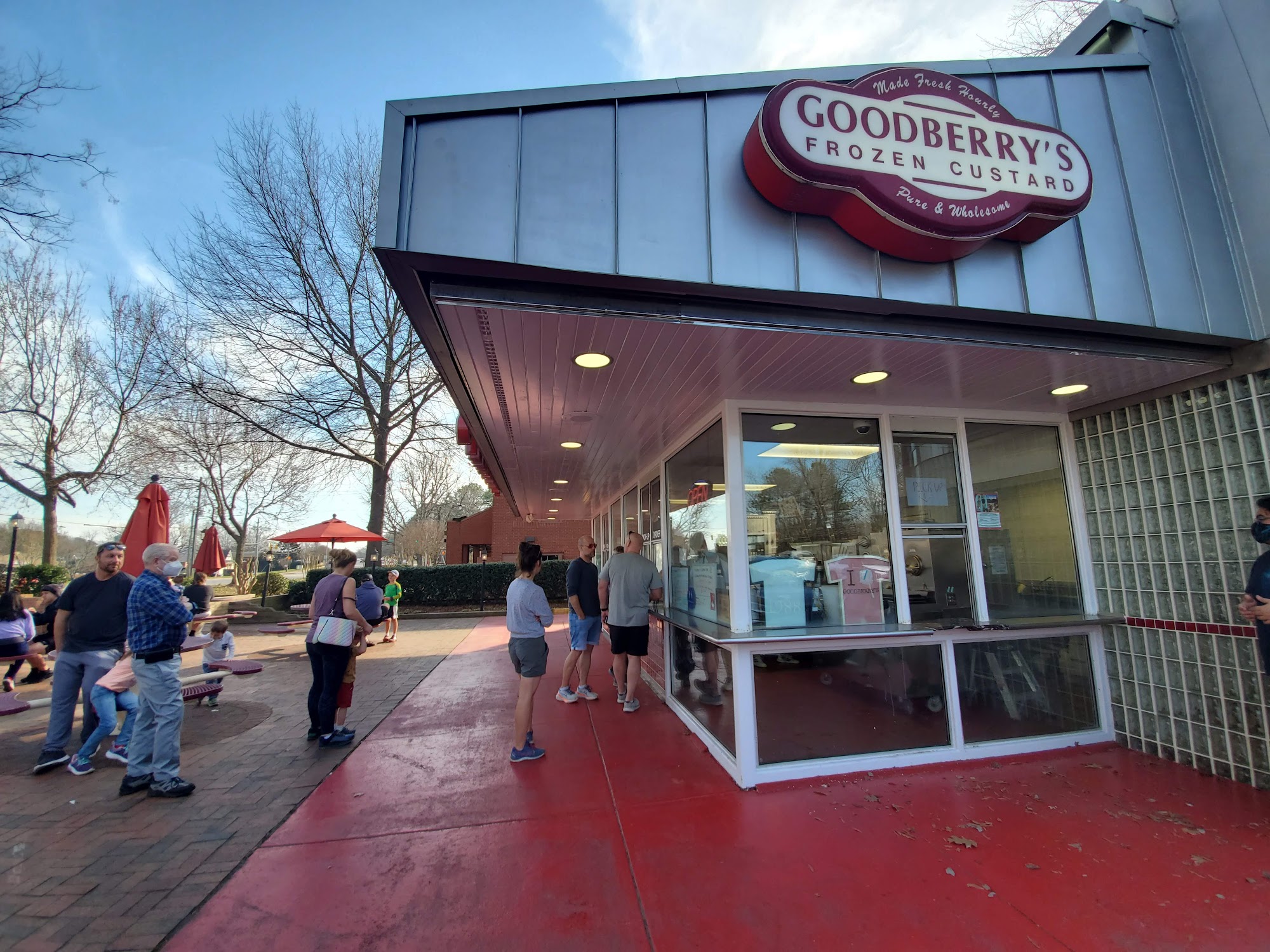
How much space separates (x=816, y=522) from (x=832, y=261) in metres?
2.11

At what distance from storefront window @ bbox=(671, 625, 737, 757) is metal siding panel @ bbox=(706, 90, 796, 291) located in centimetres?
260

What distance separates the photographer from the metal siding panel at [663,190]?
2594mm

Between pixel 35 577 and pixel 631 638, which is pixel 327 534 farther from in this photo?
pixel 35 577

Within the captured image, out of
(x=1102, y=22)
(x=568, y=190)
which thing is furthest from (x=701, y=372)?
(x=1102, y=22)

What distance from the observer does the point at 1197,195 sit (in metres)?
3.54

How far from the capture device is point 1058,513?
4.54 m

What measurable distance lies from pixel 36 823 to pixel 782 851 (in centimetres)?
415

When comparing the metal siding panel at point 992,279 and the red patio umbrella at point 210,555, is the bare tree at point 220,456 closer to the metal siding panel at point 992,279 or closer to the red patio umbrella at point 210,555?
the red patio umbrella at point 210,555

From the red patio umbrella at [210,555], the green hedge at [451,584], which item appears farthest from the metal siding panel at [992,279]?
the green hedge at [451,584]

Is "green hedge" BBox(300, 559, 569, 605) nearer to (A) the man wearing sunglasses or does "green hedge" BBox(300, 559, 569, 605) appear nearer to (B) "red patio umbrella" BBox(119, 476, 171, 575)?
(B) "red patio umbrella" BBox(119, 476, 171, 575)

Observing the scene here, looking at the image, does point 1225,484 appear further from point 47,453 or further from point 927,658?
point 47,453

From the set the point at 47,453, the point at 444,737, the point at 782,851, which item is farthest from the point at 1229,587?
the point at 47,453

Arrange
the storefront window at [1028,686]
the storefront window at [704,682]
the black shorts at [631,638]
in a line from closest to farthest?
the storefront window at [704,682], the storefront window at [1028,686], the black shorts at [631,638]

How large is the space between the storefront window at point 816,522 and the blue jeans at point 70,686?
4.76 meters
